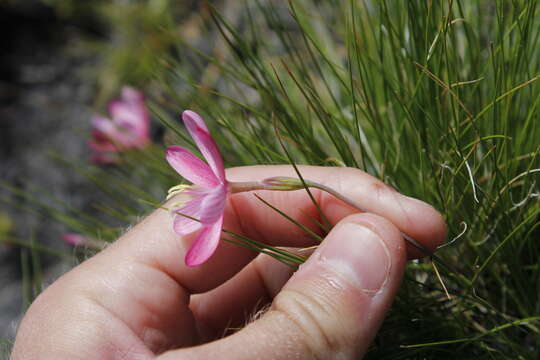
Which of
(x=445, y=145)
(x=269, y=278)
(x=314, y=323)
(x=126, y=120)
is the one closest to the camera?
(x=314, y=323)

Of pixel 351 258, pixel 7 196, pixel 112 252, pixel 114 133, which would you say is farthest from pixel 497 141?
pixel 7 196

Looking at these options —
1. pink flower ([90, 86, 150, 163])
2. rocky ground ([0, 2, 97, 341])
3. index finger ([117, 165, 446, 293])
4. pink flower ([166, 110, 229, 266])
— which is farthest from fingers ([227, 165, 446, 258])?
rocky ground ([0, 2, 97, 341])

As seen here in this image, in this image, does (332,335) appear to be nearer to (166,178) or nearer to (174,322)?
(174,322)

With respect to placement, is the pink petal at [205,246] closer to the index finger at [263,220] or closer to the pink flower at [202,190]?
the pink flower at [202,190]

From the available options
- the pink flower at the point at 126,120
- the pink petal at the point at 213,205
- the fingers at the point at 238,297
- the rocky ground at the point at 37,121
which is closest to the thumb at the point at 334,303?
the pink petal at the point at 213,205

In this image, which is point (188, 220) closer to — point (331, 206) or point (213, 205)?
point (213, 205)

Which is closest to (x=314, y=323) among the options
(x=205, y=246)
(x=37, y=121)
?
(x=205, y=246)

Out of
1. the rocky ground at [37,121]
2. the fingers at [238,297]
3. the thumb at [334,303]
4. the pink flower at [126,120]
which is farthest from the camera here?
the rocky ground at [37,121]
